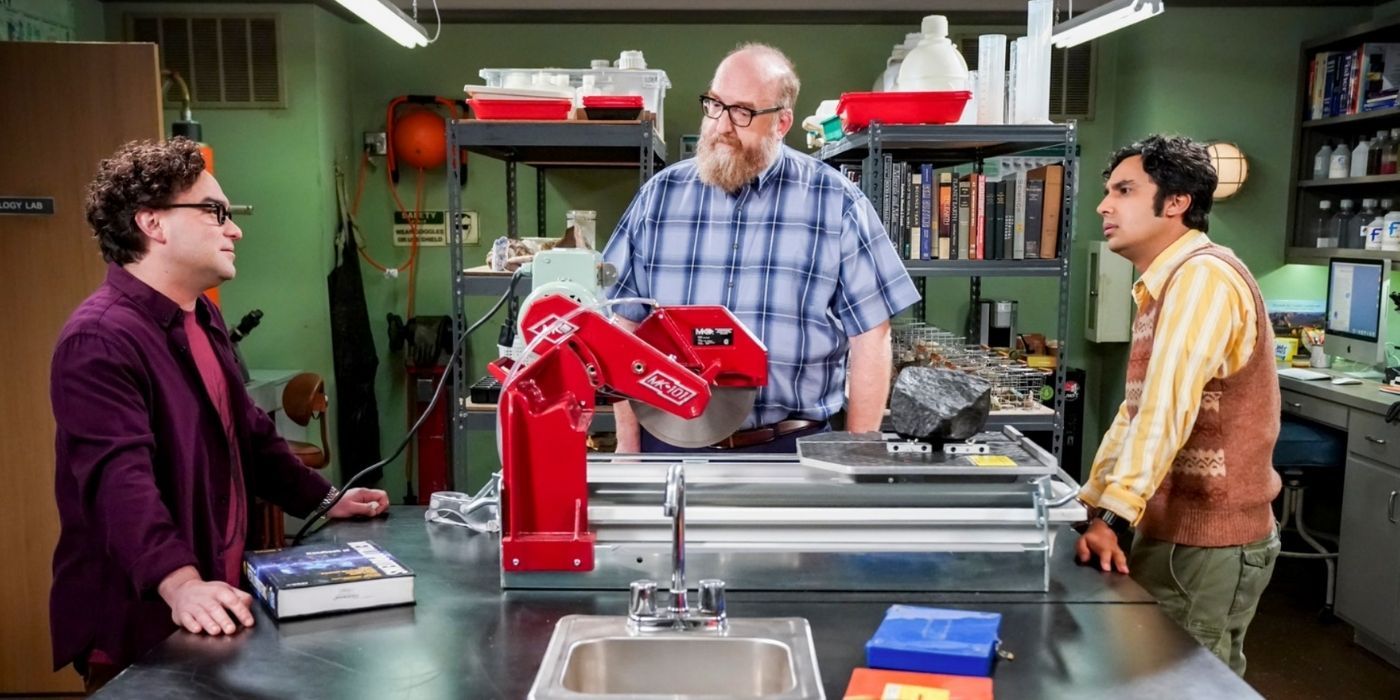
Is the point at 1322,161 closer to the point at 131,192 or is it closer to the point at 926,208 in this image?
the point at 926,208

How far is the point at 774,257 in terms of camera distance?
254 cm

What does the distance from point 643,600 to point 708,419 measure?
49 cm

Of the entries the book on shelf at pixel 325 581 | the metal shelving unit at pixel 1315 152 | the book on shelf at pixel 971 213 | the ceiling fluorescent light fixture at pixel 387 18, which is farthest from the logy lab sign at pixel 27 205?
the metal shelving unit at pixel 1315 152

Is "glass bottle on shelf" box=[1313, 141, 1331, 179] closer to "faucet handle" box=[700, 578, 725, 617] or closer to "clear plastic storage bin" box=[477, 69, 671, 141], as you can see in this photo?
"clear plastic storage bin" box=[477, 69, 671, 141]

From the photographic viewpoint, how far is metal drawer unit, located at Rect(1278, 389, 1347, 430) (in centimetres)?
394

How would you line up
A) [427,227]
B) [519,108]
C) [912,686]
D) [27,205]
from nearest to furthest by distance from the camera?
[912,686] < [27,205] < [519,108] < [427,227]

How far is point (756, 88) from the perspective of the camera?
2.47 m

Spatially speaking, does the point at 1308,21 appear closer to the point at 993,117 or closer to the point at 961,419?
the point at 993,117

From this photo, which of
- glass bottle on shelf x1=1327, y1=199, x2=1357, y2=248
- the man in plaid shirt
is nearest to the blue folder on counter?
the man in plaid shirt

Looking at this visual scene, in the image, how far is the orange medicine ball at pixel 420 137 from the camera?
16.5 ft

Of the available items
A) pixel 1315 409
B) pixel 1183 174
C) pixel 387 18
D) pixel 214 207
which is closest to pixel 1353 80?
pixel 1315 409

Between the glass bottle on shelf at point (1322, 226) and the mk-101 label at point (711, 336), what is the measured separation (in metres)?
4.15

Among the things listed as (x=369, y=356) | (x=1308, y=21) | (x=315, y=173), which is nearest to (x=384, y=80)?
(x=315, y=173)

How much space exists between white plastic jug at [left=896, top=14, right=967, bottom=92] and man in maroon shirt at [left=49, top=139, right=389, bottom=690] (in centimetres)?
223
